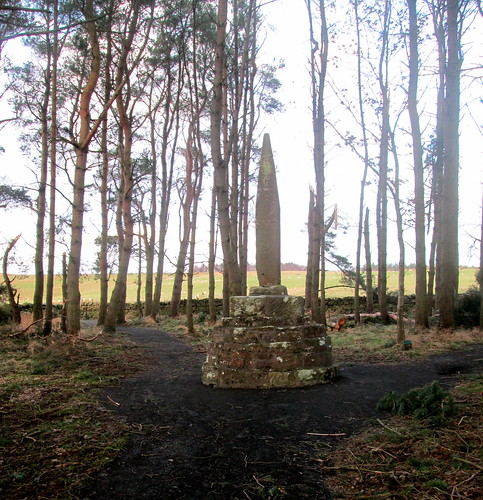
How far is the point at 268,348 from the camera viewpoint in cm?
661

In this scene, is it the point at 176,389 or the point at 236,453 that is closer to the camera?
the point at 236,453

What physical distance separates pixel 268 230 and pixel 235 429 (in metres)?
3.97

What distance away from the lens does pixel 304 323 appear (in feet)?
23.1

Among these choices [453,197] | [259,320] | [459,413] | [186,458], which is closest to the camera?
[186,458]

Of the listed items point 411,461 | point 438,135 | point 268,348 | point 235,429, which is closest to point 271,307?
point 268,348

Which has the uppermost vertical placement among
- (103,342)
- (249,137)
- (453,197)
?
(249,137)

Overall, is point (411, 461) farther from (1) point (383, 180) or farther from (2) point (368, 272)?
(2) point (368, 272)

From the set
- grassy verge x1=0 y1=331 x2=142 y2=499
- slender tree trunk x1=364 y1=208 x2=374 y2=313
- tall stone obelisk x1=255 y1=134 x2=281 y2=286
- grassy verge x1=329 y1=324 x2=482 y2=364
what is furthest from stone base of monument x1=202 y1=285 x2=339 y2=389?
slender tree trunk x1=364 y1=208 x2=374 y2=313

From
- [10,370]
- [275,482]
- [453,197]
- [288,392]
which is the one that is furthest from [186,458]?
[453,197]

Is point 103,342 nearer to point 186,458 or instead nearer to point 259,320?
point 259,320

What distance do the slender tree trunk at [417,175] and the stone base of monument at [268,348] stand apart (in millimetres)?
6627

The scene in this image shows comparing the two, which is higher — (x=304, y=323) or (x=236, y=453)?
(x=304, y=323)

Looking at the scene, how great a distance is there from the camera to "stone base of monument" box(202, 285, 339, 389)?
6.55m

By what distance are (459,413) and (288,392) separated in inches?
94.2
